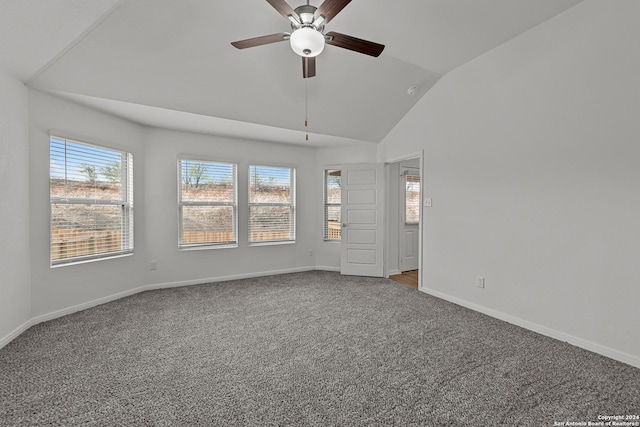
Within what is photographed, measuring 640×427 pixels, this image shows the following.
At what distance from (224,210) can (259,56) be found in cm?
263

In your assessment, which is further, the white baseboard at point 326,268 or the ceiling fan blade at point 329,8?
the white baseboard at point 326,268

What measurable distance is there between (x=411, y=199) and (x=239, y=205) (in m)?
3.30

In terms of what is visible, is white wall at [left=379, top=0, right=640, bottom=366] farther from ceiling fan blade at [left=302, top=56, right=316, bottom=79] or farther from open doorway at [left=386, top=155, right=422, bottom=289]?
ceiling fan blade at [left=302, top=56, right=316, bottom=79]

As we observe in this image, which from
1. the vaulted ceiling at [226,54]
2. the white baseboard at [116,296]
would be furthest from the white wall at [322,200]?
the vaulted ceiling at [226,54]

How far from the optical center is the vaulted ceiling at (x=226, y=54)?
8.26ft

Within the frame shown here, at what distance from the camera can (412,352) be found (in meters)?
2.50

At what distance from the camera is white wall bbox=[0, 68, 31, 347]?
2664 millimetres

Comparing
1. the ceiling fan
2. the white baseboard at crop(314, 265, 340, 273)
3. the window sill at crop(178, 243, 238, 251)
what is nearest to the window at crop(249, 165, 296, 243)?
the window sill at crop(178, 243, 238, 251)

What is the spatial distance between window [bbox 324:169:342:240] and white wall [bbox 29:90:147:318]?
3.16 m

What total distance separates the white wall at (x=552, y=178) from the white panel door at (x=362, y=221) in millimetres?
1331

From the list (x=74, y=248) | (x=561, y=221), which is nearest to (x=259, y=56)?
(x=74, y=248)

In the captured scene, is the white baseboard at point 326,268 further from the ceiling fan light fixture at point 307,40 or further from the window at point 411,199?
the ceiling fan light fixture at point 307,40

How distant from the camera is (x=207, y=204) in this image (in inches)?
190

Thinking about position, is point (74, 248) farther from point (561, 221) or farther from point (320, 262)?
point (561, 221)
